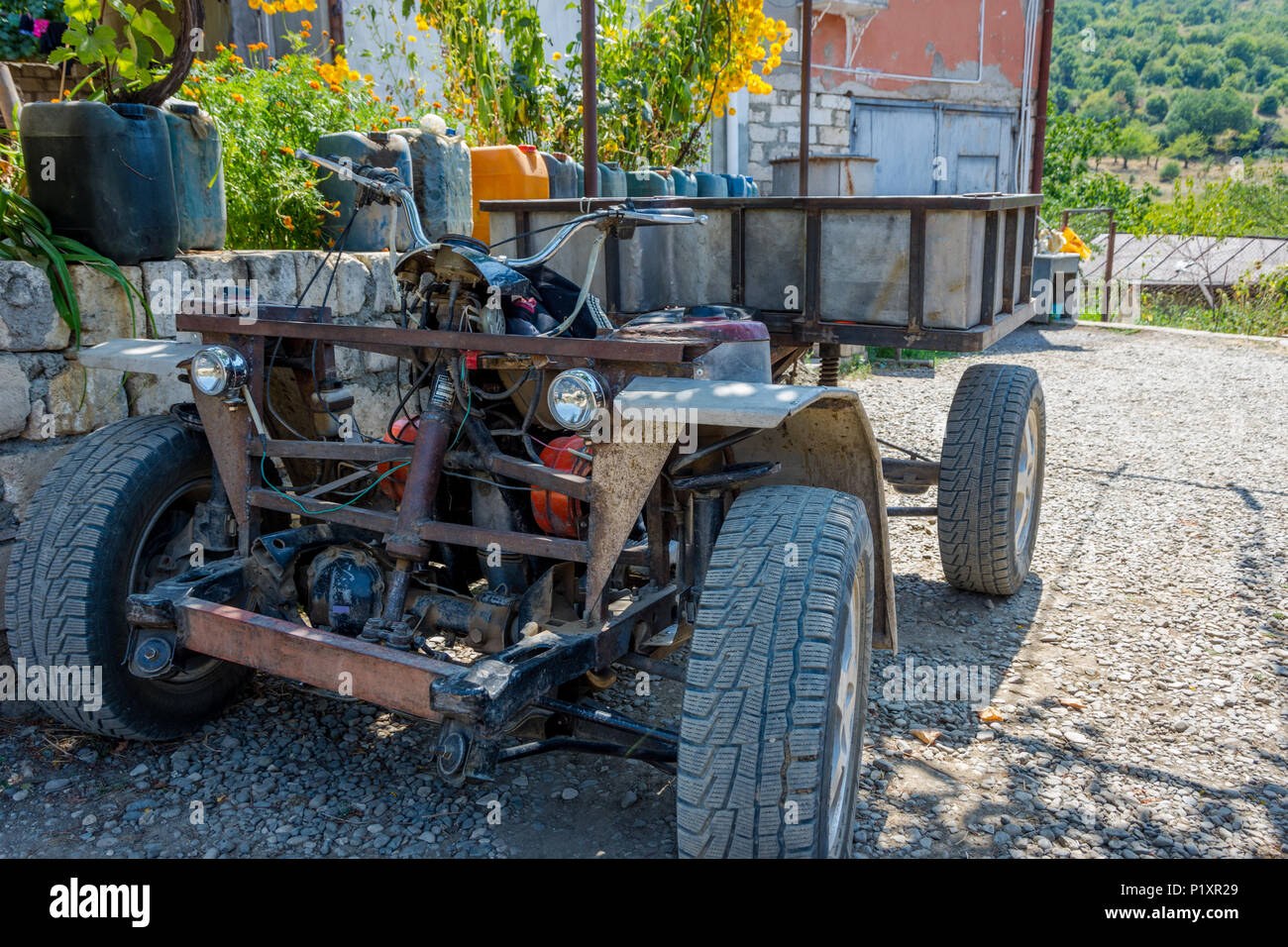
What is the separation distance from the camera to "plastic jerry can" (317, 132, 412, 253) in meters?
5.25

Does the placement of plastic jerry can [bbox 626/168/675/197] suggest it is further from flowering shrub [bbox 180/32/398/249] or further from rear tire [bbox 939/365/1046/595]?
rear tire [bbox 939/365/1046/595]

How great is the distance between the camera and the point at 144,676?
2.93 meters

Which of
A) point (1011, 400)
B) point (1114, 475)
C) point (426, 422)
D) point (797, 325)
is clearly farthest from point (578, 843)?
point (1114, 475)

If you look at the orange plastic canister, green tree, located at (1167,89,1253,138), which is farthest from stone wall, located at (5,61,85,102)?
green tree, located at (1167,89,1253,138)

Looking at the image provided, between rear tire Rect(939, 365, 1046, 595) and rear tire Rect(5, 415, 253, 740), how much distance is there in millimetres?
2826

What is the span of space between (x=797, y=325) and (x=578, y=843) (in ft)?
6.96

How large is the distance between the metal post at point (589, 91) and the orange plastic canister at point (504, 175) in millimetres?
582

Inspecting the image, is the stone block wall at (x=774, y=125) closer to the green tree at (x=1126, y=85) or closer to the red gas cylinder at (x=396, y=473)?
the red gas cylinder at (x=396, y=473)

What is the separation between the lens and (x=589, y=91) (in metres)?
5.57

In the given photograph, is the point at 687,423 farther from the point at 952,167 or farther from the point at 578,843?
the point at 952,167

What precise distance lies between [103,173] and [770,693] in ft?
10.5

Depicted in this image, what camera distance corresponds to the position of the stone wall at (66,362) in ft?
12.7
